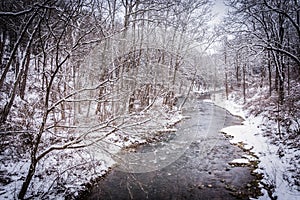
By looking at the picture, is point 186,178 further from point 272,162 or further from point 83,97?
point 83,97

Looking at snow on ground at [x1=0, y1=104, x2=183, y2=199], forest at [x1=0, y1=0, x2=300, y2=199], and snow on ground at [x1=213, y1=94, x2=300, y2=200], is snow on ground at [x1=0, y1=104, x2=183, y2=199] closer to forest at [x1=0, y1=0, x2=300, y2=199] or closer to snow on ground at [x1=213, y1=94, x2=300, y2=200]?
forest at [x1=0, y1=0, x2=300, y2=199]

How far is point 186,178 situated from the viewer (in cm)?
744

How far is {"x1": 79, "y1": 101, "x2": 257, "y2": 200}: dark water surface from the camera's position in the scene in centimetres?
633

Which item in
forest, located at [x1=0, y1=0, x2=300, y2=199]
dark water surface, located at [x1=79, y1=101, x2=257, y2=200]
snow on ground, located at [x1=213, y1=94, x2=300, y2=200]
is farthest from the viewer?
dark water surface, located at [x1=79, y1=101, x2=257, y2=200]

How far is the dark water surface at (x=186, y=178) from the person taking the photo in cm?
633

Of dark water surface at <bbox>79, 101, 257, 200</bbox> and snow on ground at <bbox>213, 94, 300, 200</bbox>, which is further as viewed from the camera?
dark water surface at <bbox>79, 101, 257, 200</bbox>

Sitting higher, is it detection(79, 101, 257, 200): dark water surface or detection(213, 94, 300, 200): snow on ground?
detection(213, 94, 300, 200): snow on ground

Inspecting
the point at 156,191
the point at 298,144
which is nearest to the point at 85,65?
the point at 156,191

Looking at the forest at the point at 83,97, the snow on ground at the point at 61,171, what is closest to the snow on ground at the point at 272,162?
the forest at the point at 83,97

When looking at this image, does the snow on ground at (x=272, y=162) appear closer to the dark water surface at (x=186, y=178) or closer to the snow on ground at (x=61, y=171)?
the dark water surface at (x=186, y=178)

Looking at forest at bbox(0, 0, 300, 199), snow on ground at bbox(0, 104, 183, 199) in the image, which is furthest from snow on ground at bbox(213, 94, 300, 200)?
snow on ground at bbox(0, 104, 183, 199)

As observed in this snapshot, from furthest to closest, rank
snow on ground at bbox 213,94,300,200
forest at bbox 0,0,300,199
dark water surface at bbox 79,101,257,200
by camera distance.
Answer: dark water surface at bbox 79,101,257,200 → snow on ground at bbox 213,94,300,200 → forest at bbox 0,0,300,199

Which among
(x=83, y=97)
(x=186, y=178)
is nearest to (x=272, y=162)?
(x=186, y=178)

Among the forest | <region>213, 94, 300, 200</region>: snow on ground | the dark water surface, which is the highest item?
the forest
